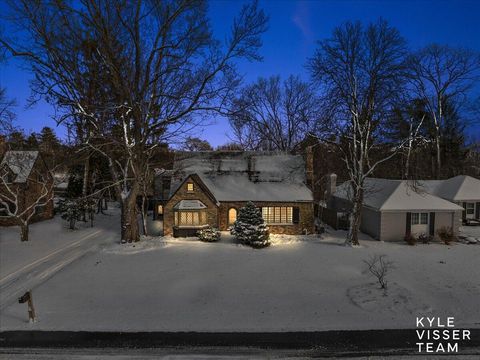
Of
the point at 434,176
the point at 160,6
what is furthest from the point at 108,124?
the point at 434,176

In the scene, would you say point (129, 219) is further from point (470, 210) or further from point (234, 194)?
point (470, 210)

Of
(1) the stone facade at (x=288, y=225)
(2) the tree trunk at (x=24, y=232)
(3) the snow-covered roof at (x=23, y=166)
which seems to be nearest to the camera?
(2) the tree trunk at (x=24, y=232)

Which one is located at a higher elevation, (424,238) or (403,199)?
(403,199)

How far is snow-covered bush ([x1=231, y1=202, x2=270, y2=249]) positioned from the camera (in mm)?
20344

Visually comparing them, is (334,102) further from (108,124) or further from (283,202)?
(108,124)

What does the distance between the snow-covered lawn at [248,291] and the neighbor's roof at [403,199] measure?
4.23 m

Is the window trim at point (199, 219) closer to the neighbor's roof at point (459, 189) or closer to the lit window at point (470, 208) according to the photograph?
the neighbor's roof at point (459, 189)

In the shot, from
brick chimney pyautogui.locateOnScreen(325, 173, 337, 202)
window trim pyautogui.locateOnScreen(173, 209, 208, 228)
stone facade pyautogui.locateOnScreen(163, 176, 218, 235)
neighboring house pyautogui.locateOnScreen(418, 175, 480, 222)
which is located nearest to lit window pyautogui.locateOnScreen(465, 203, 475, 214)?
neighboring house pyautogui.locateOnScreen(418, 175, 480, 222)

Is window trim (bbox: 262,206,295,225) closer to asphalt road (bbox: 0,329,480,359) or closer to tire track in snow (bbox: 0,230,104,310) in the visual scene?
tire track in snow (bbox: 0,230,104,310)

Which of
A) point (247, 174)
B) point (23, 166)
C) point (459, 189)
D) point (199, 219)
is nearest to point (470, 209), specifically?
point (459, 189)

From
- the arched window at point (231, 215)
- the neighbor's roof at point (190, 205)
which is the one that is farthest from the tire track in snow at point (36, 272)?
the arched window at point (231, 215)

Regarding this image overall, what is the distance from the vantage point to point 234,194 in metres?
24.9

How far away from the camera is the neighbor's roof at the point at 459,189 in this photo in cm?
2859

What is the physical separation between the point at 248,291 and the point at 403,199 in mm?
16153
